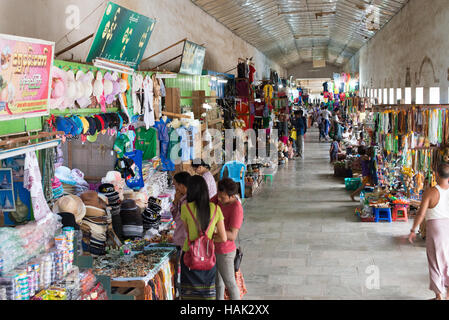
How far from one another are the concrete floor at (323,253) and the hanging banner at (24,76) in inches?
120

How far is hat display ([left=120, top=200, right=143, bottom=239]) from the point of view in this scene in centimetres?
580

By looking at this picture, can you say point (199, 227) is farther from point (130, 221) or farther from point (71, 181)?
point (71, 181)

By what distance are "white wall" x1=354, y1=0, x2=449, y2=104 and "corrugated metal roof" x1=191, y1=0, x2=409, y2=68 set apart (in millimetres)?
536

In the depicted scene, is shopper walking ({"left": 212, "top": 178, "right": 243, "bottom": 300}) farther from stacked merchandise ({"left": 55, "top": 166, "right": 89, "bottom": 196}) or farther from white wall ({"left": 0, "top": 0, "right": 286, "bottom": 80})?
white wall ({"left": 0, "top": 0, "right": 286, "bottom": 80})

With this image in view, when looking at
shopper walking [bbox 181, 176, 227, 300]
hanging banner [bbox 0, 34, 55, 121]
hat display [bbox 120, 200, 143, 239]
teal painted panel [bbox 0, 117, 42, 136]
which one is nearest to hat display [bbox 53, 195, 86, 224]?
hat display [bbox 120, 200, 143, 239]

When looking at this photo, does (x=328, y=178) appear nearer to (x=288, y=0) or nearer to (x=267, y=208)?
(x=267, y=208)

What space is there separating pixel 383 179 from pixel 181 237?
5932mm

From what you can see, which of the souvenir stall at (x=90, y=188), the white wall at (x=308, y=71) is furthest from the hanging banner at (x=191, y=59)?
the white wall at (x=308, y=71)

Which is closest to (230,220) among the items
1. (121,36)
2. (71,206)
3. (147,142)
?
(71,206)

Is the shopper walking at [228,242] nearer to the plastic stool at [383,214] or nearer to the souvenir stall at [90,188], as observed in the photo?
the souvenir stall at [90,188]

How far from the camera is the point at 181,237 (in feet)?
16.7

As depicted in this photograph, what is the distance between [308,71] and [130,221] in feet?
126

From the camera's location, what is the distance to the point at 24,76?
4.13 meters

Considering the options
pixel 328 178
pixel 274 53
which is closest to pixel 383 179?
pixel 328 178
